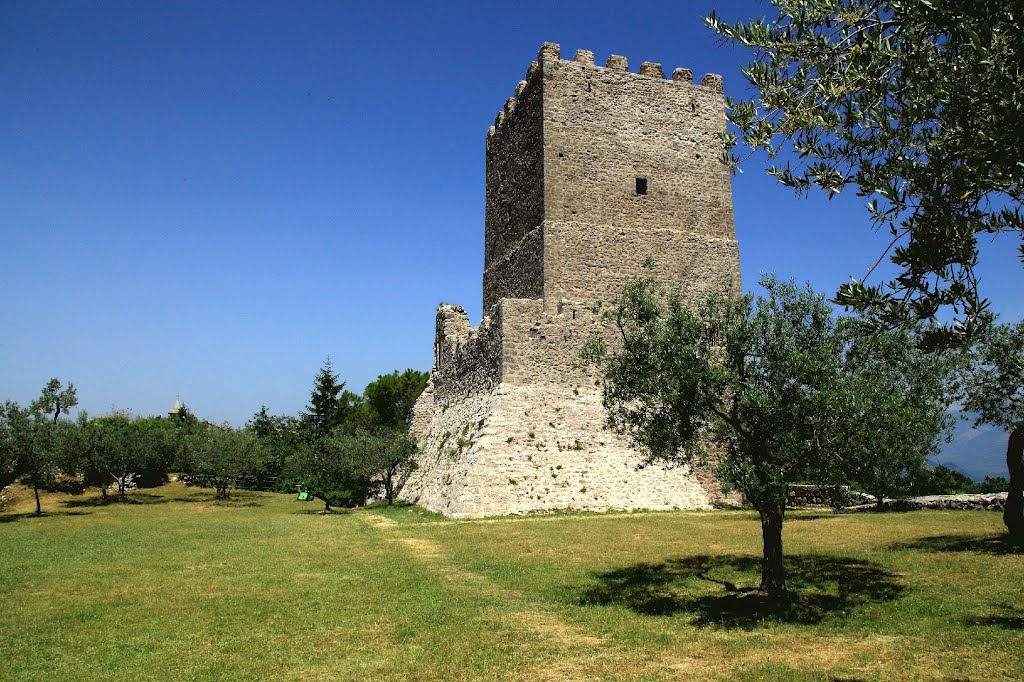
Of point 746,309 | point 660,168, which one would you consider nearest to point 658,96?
point 660,168

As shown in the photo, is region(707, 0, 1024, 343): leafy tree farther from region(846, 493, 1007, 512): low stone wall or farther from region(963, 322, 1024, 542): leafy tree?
region(846, 493, 1007, 512): low stone wall

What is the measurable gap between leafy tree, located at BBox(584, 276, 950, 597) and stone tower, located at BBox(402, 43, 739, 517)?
926cm

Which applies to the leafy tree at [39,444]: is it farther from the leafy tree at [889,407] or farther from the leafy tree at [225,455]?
the leafy tree at [889,407]

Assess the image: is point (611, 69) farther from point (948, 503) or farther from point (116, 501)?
point (116, 501)

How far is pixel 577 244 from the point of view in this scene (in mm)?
21391

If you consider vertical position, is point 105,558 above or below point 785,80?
below

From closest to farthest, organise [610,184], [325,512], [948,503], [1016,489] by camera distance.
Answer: [1016,489], [948,503], [610,184], [325,512]

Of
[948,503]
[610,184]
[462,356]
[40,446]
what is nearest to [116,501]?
[40,446]

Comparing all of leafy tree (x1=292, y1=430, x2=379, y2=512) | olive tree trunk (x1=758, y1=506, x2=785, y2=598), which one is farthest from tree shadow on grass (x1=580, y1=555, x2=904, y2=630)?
leafy tree (x1=292, y1=430, x2=379, y2=512)

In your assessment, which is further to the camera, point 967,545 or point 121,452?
point 121,452

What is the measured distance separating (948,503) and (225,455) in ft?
90.5

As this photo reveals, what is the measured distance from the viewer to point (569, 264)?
21125mm

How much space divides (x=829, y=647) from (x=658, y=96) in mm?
20458

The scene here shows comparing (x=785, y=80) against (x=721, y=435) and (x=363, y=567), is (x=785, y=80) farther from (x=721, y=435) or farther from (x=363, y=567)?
(x=363, y=567)
